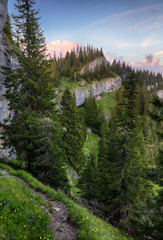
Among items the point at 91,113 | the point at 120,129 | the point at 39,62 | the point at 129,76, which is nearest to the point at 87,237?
the point at 120,129

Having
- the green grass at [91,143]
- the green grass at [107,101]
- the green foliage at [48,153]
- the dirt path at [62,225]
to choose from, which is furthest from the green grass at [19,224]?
the green grass at [107,101]

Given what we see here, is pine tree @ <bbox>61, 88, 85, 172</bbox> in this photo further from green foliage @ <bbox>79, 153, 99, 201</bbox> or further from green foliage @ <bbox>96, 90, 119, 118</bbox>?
green foliage @ <bbox>96, 90, 119, 118</bbox>

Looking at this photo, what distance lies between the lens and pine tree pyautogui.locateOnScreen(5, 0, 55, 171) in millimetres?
11445

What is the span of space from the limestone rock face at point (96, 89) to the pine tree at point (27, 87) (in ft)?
210

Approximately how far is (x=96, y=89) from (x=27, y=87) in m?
90.6

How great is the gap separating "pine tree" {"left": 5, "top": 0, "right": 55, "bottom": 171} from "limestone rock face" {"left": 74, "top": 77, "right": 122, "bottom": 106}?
2519 inches

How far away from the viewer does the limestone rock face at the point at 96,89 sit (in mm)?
79894

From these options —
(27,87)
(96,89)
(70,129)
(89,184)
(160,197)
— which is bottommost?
(89,184)

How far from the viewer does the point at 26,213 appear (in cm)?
352

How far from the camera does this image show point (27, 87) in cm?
1261

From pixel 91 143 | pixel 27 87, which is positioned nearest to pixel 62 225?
pixel 27 87

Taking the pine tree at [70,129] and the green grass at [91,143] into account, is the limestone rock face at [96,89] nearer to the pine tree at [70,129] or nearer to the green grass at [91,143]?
the green grass at [91,143]

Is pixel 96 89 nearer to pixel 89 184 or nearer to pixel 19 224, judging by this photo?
pixel 89 184

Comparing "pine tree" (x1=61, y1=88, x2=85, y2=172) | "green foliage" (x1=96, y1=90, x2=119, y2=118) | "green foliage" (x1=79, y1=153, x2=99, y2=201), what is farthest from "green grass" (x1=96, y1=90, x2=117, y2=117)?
"green foliage" (x1=79, y1=153, x2=99, y2=201)
